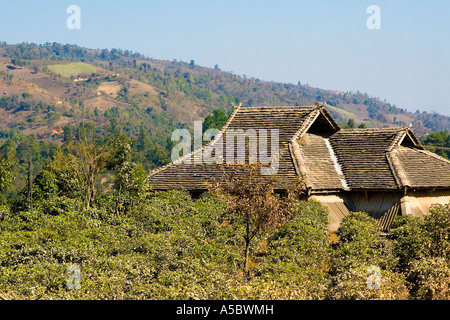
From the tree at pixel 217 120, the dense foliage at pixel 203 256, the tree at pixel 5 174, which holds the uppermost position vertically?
the tree at pixel 217 120

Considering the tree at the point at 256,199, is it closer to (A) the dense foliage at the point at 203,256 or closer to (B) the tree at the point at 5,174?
(A) the dense foliage at the point at 203,256

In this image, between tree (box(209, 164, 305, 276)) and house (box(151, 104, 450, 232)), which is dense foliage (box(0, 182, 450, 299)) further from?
house (box(151, 104, 450, 232))

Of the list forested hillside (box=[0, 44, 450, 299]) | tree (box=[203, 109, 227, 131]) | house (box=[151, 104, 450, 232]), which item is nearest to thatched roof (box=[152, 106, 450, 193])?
house (box=[151, 104, 450, 232])

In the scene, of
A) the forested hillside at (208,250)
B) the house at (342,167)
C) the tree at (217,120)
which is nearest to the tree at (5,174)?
the forested hillside at (208,250)

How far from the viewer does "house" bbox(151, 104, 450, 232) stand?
25.8m

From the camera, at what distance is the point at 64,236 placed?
66.2 feet

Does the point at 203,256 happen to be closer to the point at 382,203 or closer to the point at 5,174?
the point at 382,203

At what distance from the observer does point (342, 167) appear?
2783 centimetres

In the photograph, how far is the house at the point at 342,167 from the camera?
25.8m

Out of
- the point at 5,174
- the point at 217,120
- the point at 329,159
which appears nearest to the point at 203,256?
the point at 329,159
